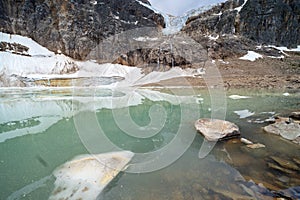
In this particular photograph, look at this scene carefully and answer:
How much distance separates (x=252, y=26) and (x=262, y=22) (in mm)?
2279

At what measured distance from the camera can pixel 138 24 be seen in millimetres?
46750

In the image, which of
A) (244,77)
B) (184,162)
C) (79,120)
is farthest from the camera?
(244,77)

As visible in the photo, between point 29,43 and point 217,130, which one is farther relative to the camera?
point 29,43

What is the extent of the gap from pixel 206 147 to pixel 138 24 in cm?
4565

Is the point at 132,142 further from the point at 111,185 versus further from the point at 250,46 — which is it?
the point at 250,46

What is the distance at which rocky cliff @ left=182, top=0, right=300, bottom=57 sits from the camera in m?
41.0

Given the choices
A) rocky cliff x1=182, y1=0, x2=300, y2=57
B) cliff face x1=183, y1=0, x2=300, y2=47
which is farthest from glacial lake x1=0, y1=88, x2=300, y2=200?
cliff face x1=183, y1=0, x2=300, y2=47

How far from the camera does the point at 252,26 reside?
43219 mm

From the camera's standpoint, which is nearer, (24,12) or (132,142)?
(132,142)

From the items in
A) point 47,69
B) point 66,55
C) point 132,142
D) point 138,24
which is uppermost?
point 138,24

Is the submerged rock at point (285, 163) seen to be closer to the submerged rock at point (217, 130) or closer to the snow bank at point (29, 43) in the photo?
the submerged rock at point (217, 130)

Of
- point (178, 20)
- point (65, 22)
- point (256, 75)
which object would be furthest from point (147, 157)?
point (178, 20)

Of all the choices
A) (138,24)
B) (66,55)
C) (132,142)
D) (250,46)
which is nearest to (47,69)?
(66,55)

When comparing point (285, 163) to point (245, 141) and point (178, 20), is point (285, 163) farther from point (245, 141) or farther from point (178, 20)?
point (178, 20)
